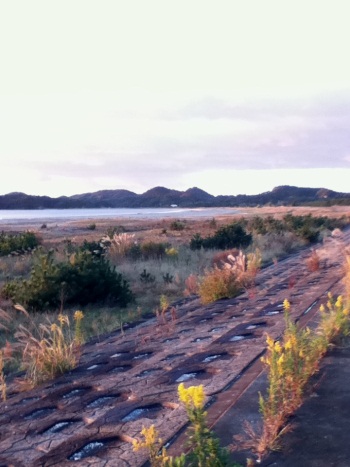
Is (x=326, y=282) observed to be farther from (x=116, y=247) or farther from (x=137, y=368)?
(x=116, y=247)

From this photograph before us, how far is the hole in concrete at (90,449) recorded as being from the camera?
5816mm

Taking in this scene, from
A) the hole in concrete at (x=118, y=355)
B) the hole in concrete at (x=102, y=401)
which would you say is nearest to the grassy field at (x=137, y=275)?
the hole in concrete at (x=118, y=355)

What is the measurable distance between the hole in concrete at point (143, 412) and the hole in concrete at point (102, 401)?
0.68 metres

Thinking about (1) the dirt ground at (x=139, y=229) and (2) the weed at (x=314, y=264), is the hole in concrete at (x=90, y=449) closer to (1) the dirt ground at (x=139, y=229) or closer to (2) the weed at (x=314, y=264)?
(2) the weed at (x=314, y=264)

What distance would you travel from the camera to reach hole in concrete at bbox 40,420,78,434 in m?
6.76

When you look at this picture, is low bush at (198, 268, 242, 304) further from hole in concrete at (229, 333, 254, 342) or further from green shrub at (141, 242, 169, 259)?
green shrub at (141, 242, 169, 259)

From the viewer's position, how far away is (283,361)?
221 inches

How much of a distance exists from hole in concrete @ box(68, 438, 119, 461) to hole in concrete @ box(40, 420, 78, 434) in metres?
0.76

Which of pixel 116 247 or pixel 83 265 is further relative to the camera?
pixel 116 247

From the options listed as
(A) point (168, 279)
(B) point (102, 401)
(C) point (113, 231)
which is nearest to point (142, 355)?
(B) point (102, 401)

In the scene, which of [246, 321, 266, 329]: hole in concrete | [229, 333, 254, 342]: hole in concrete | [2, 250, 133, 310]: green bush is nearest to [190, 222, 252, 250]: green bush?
[2, 250, 133, 310]: green bush

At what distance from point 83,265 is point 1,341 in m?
4.44

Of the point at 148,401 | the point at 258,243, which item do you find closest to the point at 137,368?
the point at 148,401

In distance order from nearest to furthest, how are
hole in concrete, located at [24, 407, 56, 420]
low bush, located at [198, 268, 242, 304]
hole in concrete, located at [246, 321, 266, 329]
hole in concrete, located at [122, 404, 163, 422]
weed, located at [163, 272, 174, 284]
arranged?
1. hole in concrete, located at [122, 404, 163, 422]
2. hole in concrete, located at [24, 407, 56, 420]
3. hole in concrete, located at [246, 321, 266, 329]
4. low bush, located at [198, 268, 242, 304]
5. weed, located at [163, 272, 174, 284]
